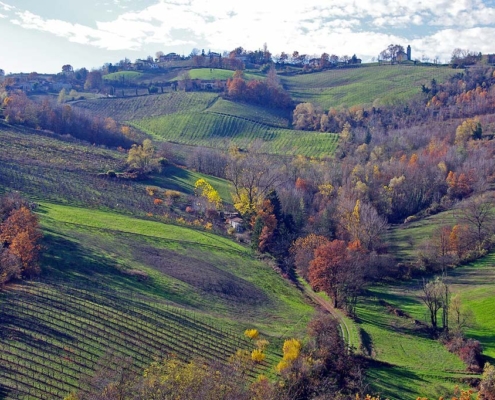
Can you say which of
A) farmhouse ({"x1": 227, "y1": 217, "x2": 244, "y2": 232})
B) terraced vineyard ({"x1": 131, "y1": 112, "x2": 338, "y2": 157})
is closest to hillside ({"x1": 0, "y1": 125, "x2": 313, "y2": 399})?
farmhouse ({"x1": 227, "y1": 217, "x2": 244, "y2": 232})

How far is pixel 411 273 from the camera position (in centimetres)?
7100

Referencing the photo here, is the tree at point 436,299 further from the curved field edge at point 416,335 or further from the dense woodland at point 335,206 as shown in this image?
the curved field edge at point 416,335

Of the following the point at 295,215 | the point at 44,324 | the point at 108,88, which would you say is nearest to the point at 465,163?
the point at 295,215

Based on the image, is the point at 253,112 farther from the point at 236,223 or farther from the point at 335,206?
the point at 236,223

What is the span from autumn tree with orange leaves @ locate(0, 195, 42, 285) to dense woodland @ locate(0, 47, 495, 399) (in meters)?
0.14

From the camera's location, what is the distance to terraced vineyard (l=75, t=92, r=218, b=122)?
164 m

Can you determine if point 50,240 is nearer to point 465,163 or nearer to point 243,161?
point 243,161

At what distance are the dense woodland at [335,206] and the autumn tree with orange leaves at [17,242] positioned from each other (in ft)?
0.44

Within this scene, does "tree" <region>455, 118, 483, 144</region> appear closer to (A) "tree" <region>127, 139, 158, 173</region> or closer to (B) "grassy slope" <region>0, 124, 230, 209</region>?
(B) "grassy slope" <region>0, 124, 230, 209</region>

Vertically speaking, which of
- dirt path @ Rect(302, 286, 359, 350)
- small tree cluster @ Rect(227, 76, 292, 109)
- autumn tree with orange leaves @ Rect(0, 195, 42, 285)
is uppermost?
small tree cluster @ Rect(227, 76, 292, 109)

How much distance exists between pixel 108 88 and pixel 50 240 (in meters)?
145

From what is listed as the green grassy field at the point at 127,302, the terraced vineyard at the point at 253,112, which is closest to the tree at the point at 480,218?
the green grassy field at the point at 127,302

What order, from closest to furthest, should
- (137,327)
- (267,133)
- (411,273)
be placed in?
(137,327) → (411,273) → (267,133)

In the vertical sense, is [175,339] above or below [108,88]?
below
